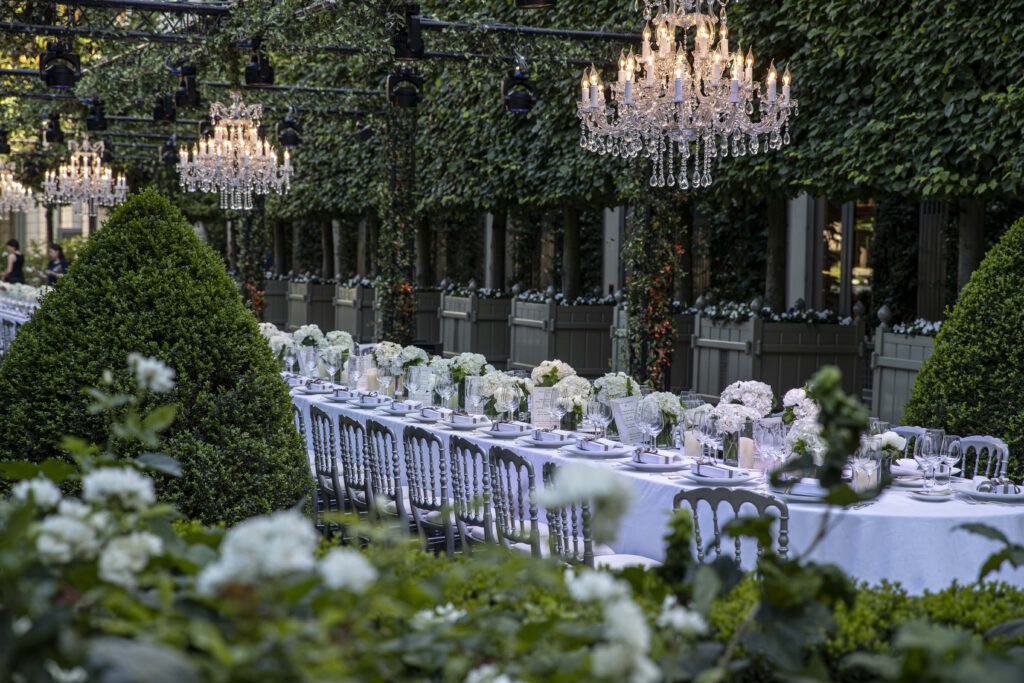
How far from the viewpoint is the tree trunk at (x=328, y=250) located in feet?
84.2

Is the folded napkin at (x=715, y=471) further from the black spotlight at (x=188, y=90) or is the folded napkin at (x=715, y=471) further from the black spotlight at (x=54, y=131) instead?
the black spotlight at (x=54, y=131)

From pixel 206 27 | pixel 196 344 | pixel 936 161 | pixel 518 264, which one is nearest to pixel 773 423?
pixel 196 344

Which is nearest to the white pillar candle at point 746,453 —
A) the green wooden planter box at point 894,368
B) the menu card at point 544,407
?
the menu card at point 544,407

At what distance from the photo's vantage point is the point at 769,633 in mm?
1892

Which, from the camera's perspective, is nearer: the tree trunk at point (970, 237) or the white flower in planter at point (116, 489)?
the white flower in planter at point (116, 489)

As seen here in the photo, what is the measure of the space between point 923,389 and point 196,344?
3.75 metres

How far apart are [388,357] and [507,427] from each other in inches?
63.9

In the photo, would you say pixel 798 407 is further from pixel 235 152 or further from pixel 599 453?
pixel 235 152

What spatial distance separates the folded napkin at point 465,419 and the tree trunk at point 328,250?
1805 cm

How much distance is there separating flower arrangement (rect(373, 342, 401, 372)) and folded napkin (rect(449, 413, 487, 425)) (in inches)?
39.6

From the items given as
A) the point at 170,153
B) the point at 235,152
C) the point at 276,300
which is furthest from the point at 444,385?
the point at 276,300

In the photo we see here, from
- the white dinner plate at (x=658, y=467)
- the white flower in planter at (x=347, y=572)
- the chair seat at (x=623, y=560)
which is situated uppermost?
the white flower in planter at (x=347, y=572)

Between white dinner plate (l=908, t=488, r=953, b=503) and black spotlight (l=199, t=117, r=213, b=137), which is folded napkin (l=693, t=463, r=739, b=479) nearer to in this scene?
white dinner plate (l=908, t=488, r=953, b=503)

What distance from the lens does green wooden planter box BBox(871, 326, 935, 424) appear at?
10.3m
